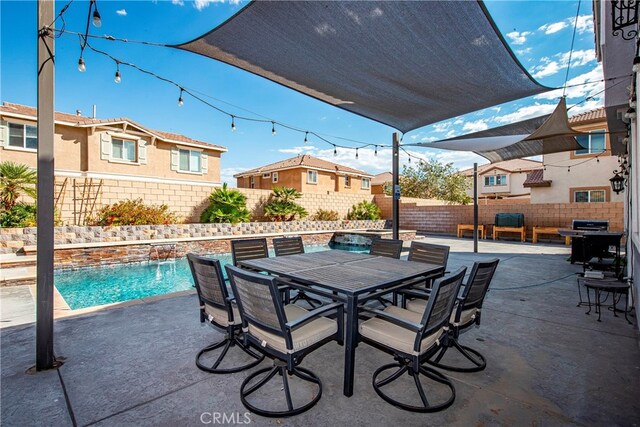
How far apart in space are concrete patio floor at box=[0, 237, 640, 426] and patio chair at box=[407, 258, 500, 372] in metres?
0.13

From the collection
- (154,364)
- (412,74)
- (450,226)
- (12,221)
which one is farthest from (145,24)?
(450,226)

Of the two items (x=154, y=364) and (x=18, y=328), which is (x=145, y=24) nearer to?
(x=18, y=328)

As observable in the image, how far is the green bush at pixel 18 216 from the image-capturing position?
8.32 metres

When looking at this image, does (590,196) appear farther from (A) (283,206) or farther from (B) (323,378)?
(B) (323,378)

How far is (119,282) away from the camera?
7.28 metres

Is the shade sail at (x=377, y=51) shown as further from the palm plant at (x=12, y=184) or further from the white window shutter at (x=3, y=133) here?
the white window shutter at (x=3, y=133)

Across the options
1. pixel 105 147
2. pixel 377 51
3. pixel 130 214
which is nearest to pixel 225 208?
pixel 130 214

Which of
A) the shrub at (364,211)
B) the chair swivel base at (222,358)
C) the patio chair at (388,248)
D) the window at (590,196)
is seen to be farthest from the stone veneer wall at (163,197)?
the window at (590,196)

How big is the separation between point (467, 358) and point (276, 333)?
1.76m

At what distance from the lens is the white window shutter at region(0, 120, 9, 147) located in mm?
11977

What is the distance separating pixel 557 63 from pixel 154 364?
6.52 metres

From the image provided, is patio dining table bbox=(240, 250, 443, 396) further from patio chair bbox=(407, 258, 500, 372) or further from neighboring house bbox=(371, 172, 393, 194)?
neighboring house bbox=(371, 172, 393, 194)

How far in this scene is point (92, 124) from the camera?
13250mm

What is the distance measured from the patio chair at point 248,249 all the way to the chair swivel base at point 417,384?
2.31 metres
